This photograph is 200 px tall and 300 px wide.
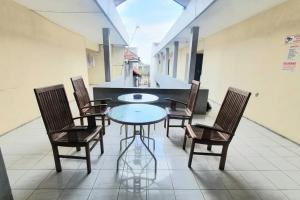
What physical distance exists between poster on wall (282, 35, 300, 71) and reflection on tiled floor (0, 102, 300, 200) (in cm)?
138

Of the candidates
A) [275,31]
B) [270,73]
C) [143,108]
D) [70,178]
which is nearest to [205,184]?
[143,108]

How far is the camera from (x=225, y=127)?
7.11 ft

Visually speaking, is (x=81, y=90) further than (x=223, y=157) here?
Yes

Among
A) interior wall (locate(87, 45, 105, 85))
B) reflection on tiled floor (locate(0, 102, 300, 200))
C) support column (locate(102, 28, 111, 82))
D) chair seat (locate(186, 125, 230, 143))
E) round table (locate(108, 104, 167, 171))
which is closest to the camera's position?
reflection on tiled floor (locate(0, 102, 300, 200))

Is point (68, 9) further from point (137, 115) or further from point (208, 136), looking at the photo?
point (208, 136)

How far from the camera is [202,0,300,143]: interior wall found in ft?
9.43

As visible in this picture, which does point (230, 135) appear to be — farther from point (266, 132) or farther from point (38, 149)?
point (38, 149)

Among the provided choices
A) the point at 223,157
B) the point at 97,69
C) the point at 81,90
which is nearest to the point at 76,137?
the point at 81,90

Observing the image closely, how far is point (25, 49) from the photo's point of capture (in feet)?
11.3

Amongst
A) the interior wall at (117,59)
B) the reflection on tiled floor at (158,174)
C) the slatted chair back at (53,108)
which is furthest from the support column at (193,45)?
the interior wall at (117,59)

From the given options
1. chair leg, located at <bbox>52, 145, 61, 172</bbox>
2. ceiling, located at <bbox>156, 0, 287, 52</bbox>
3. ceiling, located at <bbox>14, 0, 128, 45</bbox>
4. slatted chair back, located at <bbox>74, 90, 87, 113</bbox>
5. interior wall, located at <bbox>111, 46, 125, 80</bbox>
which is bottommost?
chair leg, located at <bbox>52, 145, 61, 172</bbox>

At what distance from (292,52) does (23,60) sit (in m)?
5.18

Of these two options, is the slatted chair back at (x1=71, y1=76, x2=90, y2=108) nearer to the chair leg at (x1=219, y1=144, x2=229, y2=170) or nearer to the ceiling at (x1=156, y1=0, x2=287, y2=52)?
the chair leg at (x1=219, y1=144, x2=229, y2=170)

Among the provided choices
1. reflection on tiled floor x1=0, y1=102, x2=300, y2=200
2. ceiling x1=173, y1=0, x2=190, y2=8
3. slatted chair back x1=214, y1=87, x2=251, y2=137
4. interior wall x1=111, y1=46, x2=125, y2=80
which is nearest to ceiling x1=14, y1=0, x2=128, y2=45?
ceiling x1=173, y1=0, x2=190, y2=8
